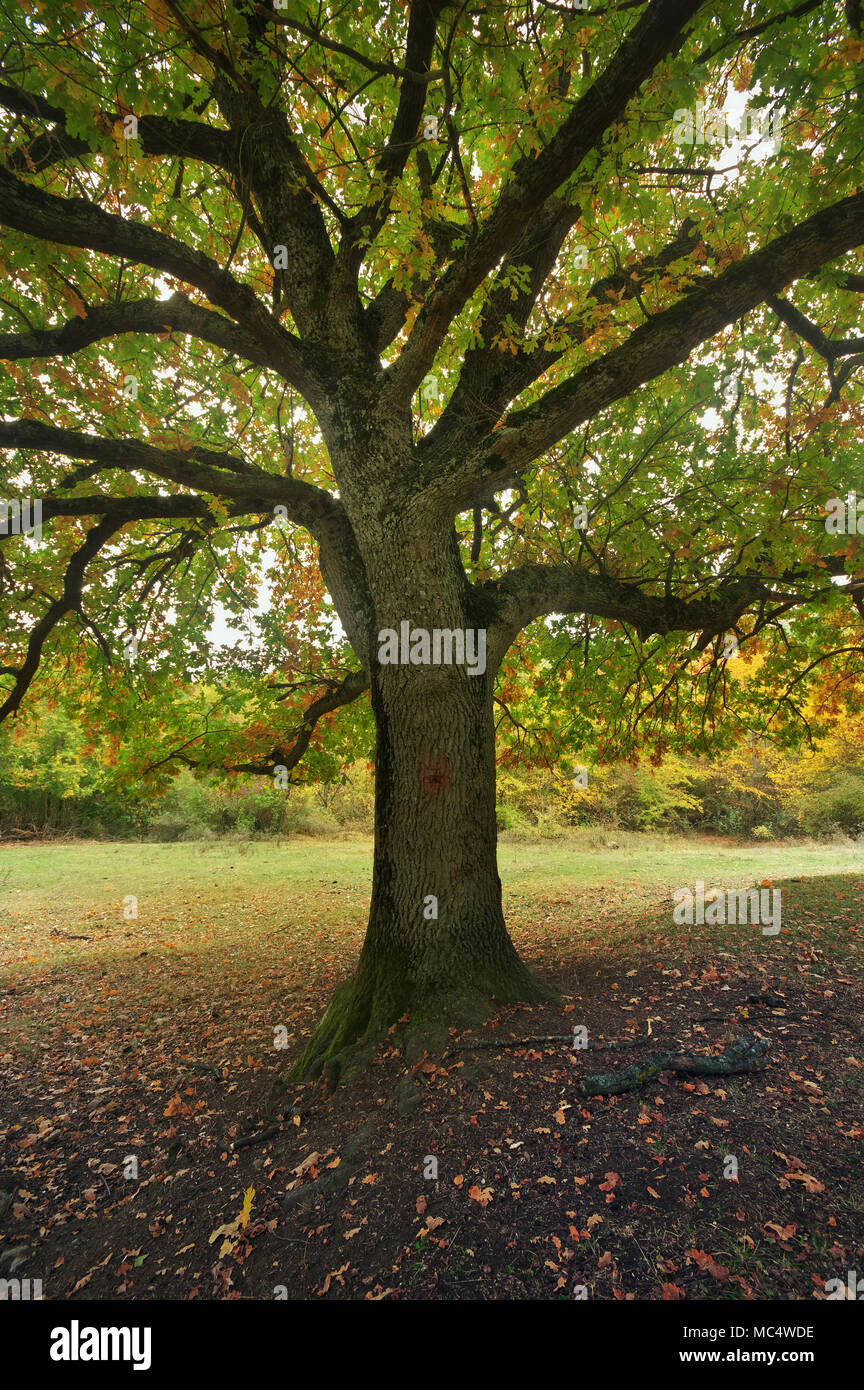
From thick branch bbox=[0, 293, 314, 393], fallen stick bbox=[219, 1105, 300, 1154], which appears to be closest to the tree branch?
thick branch bbox=[0, 293, 314, 393]

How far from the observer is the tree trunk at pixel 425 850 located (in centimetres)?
423

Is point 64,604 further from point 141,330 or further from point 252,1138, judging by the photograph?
point 252,1138

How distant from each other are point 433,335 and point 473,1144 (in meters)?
5.29

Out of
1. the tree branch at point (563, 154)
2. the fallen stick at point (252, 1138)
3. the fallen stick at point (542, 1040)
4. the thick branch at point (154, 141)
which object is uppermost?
the thick branch at point (154, 141)

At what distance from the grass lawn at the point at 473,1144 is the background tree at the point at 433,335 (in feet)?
2.46

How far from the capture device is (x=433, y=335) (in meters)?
4.05

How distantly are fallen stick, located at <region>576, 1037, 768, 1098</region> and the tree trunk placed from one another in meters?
0.95

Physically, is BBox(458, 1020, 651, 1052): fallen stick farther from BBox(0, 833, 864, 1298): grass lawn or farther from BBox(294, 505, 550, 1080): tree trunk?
BBox(294, 505, 550, 1080): tree trunk

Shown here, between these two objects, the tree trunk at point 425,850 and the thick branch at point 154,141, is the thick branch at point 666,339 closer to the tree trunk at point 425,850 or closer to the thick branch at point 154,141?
the tree trunk at point 425,850

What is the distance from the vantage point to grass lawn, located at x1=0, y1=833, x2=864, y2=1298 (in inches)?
96.6

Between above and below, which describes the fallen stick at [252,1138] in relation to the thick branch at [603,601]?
below

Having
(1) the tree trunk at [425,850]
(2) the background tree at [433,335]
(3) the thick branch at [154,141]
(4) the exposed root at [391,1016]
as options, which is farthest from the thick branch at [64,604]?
(4) the exposed root at [391,1016]

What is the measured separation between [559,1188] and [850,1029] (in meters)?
2.59
